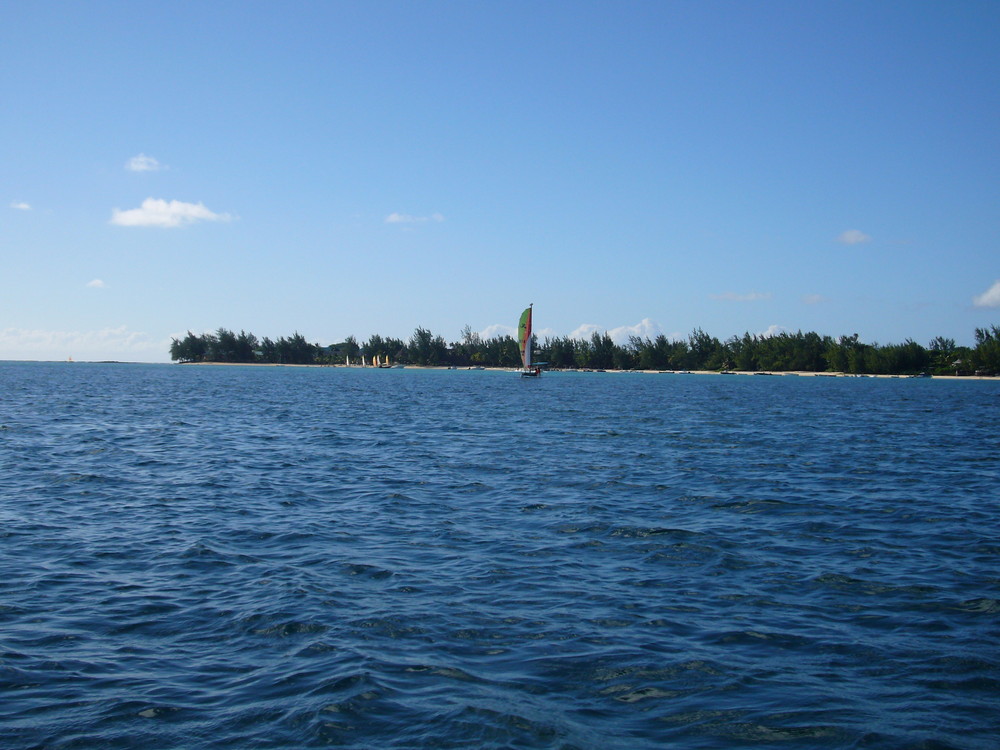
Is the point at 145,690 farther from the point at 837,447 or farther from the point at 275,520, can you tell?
the point at 837,447

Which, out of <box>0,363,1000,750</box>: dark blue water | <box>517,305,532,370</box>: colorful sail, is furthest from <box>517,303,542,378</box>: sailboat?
<box>0,363,1000,750</box>: dark blue water

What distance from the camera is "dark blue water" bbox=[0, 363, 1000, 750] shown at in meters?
8.56

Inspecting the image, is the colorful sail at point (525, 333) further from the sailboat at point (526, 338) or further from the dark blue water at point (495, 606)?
the dark blue water at point (495, 606)

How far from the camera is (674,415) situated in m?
59.9

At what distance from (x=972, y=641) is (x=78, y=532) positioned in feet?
57.4

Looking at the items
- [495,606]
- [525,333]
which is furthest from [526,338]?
[495,606]

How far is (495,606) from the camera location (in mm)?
12320

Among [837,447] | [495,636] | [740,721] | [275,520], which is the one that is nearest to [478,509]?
[275,520]

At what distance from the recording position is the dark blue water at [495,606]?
337 inches

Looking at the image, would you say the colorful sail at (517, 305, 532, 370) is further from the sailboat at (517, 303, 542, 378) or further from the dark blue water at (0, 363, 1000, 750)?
the dark blue water at (0, 363, 1000, 750)

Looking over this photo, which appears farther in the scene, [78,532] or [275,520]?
[275,520]

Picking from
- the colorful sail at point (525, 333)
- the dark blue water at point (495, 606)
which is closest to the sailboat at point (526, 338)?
the colorful sail at point (525, 333)

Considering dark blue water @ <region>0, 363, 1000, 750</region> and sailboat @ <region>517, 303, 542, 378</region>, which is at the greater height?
sailboat @ <region>517, 303, 542, 378</region>

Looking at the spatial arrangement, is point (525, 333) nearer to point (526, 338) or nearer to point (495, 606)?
point (526, 338)
